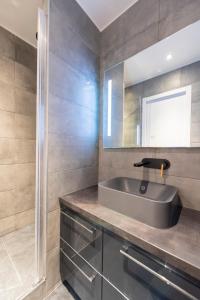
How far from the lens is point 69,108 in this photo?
1.24m

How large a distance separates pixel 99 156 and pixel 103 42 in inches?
48.1

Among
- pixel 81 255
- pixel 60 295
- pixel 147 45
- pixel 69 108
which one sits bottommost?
pixel 60 295

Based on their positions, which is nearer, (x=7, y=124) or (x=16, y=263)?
(x=16, y=263)

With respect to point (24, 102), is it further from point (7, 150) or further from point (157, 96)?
point (157, 96)

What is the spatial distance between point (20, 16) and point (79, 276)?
234 centimetres

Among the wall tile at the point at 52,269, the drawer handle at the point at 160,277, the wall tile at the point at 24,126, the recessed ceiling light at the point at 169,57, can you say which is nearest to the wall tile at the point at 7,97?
the wall tile at the point at 24,126

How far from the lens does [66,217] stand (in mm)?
1129

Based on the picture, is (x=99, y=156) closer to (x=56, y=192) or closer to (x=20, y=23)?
(x=56, y=192)

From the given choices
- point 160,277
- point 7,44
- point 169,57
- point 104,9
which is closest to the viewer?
point 160,277

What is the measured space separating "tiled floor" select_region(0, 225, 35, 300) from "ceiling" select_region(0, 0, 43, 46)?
2284 mm

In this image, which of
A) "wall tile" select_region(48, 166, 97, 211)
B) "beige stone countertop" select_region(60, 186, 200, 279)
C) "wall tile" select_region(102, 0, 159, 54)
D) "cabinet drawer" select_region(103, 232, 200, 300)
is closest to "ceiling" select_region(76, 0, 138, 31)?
"wall tile" select_region(102, 0, 159, 54)

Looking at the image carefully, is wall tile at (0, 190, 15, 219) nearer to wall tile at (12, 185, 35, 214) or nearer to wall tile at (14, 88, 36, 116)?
wall tile at (12, 185, 35, 214)

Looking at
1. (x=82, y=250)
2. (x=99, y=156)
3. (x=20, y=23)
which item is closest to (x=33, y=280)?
(x=82, y=250)

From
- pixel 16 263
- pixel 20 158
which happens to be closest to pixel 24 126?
pixel 20 158
